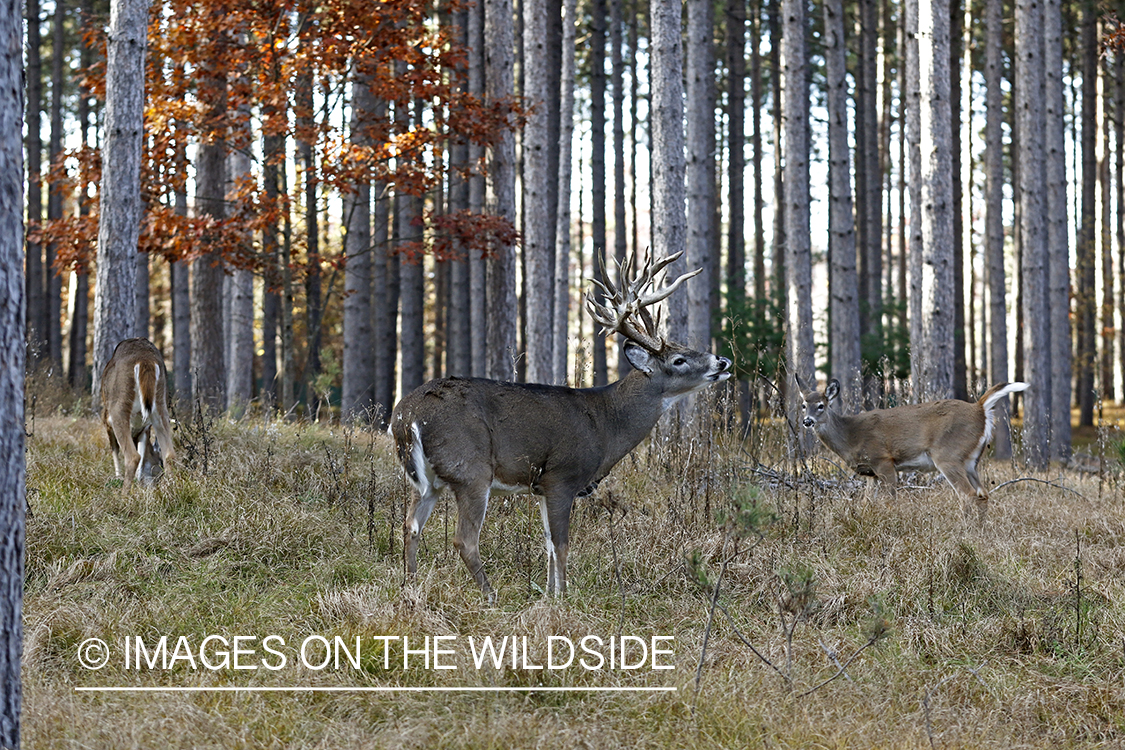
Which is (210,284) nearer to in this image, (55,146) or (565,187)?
(565,187)

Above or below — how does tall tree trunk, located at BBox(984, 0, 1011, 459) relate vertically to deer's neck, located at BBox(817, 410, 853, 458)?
above

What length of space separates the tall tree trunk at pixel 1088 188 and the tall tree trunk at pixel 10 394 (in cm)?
2443

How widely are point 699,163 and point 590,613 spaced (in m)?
9.70

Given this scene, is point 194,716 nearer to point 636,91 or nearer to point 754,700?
point 754,700

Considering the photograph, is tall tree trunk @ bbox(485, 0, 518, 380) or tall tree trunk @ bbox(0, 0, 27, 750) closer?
tall tree trunk @ bbox(0, 0, 27, 750)

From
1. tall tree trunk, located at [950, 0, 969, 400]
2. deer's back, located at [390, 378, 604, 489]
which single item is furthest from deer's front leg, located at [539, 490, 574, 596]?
tall tree trunk, located at [950, 0, 969, 400]

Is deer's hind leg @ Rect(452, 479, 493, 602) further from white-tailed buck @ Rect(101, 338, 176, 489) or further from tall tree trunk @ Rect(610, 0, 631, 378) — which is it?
tall tree trunk @ Rect(610, 0, 631, 378)

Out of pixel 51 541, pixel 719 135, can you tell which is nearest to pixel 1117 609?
pixel 51 541

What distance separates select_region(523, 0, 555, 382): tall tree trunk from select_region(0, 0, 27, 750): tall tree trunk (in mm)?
Answer: 10148

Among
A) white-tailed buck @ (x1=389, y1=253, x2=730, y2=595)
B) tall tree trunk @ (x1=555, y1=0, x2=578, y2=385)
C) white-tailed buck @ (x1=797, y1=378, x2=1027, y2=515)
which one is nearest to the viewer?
white-tailed buck @ (x1=389, y1=253, x2=730, y2=595)

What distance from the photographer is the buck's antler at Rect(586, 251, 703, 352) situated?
6672 mm

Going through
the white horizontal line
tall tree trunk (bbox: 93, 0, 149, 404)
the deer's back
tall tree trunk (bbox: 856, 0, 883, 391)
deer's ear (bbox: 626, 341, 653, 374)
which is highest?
tall tree trunk (bbox: 856, 0, 883, 391)

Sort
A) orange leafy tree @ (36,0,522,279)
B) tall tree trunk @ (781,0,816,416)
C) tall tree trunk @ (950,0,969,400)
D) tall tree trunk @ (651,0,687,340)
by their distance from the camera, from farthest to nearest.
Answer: tall tree trunk @ (950,0,969,400) → tall tree trunk @ (781,0,816,416) → tall tree trunk @ (651,0,687,340) → orange leafy tree @ (36,0,522,279)

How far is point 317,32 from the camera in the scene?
10.8 metres
